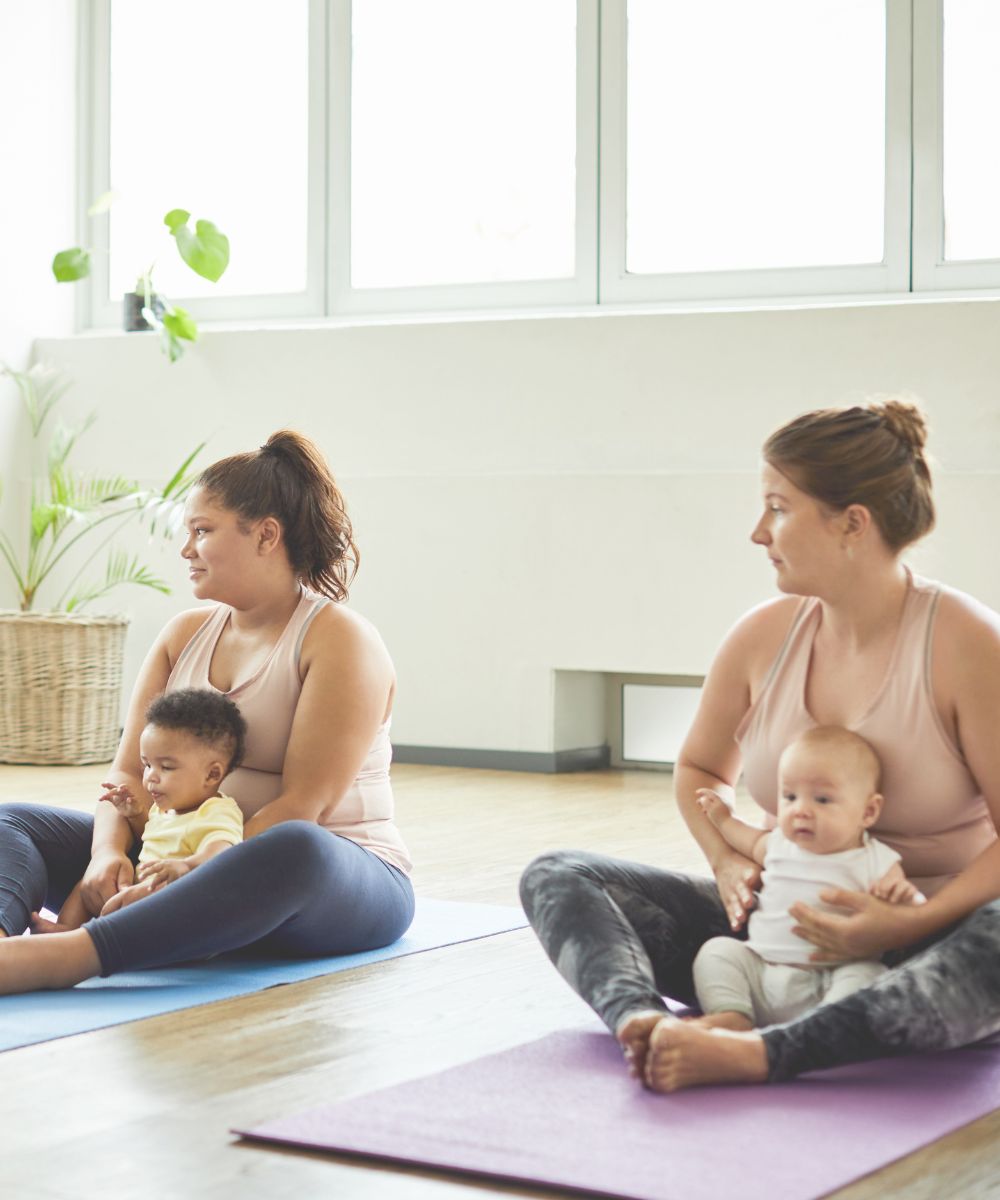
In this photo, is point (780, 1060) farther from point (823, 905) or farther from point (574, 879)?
point (574, 879)

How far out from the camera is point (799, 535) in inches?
77.7

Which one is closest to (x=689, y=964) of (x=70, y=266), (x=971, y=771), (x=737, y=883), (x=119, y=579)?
(x=737, y=883)

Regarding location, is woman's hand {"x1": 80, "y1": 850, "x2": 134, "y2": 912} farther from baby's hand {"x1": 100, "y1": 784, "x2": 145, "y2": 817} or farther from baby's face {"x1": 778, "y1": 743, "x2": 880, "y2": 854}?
baby's face {"x1": 778, "y1": 743, "x2": 880, "y2": 854}

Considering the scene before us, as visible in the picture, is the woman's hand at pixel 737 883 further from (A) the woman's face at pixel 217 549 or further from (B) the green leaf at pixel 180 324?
(B) the green leaf at pixel 180 324

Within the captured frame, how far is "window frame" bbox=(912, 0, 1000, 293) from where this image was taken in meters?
4.75

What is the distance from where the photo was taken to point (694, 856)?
3527 millimetres

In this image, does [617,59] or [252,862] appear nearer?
[252,862]

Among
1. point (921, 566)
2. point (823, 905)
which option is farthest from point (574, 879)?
point (921, 566)

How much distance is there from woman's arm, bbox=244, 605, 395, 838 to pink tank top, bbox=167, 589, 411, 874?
30mm

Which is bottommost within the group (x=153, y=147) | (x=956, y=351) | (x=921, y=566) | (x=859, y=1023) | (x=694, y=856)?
(x=694, y=856)

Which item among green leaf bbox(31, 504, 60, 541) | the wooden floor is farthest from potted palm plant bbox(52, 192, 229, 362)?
the wooden floor

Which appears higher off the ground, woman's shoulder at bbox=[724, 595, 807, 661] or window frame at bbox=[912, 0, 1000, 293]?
A: window frame at bbox=[912, 0, 1000, 293]

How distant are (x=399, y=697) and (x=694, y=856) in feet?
6.06

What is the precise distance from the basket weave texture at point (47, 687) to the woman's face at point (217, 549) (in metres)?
2.64
